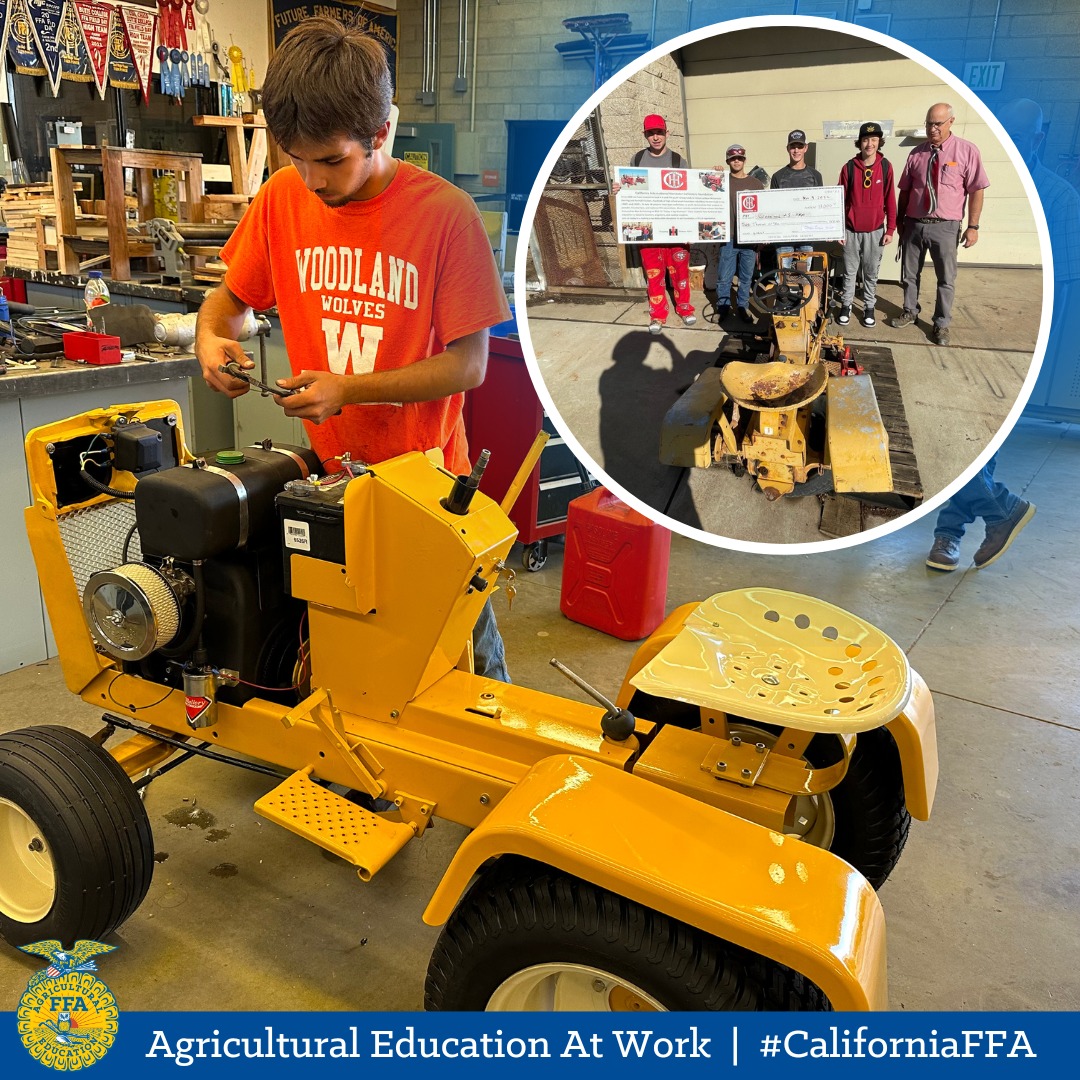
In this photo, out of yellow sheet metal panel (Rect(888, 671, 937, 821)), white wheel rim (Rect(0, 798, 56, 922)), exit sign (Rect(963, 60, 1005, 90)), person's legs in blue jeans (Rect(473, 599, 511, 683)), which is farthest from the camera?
person's legs in blue jeans (Rect(473, 599, 511, 683))

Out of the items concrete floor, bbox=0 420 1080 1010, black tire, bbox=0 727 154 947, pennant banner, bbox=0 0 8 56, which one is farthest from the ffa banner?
black tire, bbox=0 727 154 947

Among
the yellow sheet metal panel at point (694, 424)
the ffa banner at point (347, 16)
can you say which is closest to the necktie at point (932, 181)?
the yellow sheet metal panel at point (694, 424)

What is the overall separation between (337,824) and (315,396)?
65 cm

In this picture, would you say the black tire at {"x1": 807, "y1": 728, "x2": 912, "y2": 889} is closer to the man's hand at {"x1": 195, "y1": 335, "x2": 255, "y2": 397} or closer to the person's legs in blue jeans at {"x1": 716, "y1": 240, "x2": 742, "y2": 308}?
the person's legs in blue jeans at {"x1": 716, "y1": 240, "x2": 742, "y2": 308}

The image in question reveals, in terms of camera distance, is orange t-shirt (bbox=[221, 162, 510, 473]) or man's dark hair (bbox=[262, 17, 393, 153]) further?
orange t-shirt (bbox=[221, 162, 510, 473])

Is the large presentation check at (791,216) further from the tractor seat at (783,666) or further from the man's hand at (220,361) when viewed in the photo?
the man's hand at (220,361)

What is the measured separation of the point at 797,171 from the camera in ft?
2.69

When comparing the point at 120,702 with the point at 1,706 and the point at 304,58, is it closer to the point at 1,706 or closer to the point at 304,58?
the point at 1,706

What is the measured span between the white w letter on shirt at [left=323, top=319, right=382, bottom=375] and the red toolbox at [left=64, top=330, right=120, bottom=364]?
123cm

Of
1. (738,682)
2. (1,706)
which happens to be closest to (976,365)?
(738,682)

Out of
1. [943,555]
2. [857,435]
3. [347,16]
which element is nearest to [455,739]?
[857,435]

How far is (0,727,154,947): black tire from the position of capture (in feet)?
4.77

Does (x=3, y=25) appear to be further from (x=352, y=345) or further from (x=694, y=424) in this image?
(x=694, y=424)

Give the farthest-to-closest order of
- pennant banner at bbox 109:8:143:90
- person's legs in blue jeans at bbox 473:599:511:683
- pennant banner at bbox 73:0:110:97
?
1. pennant banner at bbox 109:8:143:90
2. pennant banner at bbox 73:0:110:97
3. person's legs in blue jeans at bbox 473:599:511:683
